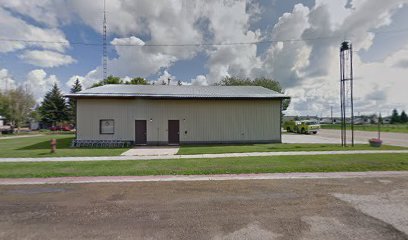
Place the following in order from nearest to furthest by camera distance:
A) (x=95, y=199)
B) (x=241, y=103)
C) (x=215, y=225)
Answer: (x=215, y=225) < (x=95, y=199) < (x=241, y=103)

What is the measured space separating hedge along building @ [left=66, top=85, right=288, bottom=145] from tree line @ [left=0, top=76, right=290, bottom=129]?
26080mm

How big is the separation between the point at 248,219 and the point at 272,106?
16410 mm

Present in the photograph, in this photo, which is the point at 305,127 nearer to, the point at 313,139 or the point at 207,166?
the point at 313,139

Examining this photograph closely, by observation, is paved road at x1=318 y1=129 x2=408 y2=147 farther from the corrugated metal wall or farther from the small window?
the small window

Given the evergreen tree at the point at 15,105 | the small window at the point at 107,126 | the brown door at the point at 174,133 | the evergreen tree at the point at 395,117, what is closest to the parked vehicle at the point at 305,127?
the brown door at the point at 174,133

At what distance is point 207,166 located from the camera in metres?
10.1

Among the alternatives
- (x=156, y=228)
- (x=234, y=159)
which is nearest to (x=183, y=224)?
(x=156, y=228)

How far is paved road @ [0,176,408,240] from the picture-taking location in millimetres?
4234

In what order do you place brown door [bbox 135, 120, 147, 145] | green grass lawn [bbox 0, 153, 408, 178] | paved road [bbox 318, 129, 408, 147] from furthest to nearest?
paved road [bbox 318, 129, 408, 147], brown door [bbox 135, 120, 147, 145], green grass lawn [bbox 0, 153, 408, 178]

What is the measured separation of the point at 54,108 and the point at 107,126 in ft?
136

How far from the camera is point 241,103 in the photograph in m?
19.6

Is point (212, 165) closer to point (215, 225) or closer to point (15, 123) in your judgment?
point (215, 225)

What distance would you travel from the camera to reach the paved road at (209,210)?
167 inches

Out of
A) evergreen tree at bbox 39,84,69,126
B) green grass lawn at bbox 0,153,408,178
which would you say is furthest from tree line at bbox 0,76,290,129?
green grass lawn at bbox 0,153,408,178
